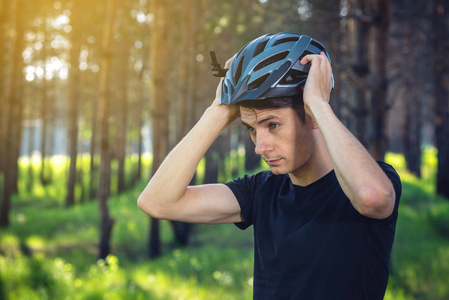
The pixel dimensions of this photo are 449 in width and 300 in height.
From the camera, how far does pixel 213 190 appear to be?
110 inches

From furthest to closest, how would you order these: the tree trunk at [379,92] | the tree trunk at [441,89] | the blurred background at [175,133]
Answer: the tree trunk at [441,89], the blurred background at [175,133], the tree trunk at [379,92]

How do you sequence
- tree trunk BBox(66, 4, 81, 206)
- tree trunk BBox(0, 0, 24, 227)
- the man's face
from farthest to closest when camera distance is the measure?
tree trunk BBox(66, 4, 81, 206)
tree trunk BBox(0, 0, 24, 227)
the man's face

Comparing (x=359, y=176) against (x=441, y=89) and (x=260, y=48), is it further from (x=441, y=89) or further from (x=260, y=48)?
(x=441, y=89)

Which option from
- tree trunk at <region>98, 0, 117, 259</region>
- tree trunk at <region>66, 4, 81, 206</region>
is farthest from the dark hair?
tree trunk at <region>66, 4, 81, 206</region>

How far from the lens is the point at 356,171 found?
2107 mm

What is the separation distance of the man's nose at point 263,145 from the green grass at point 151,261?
566 centimetres

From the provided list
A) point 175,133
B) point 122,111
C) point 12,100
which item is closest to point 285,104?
point 175,133

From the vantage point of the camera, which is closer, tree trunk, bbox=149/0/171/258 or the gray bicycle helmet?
the gray bicycle helmet

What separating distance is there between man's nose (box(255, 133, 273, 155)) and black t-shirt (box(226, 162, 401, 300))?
24 centimetres

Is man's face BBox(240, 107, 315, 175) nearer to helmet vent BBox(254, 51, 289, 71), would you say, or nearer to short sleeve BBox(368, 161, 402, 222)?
helmet vent BBox(254, 51, 289, 71)

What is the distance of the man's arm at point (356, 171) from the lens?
6.82 feet

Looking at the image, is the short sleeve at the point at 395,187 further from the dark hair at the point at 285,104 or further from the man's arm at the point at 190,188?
the man's arm at the point at 190,188

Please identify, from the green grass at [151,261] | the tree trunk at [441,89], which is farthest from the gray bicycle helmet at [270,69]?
the tree trunk at [441,89]

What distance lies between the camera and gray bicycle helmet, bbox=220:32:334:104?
8.04 feet
